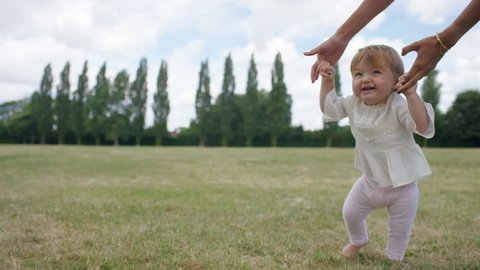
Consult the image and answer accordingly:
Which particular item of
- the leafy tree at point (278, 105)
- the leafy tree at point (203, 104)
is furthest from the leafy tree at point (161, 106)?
the leafy tree at point (278, 105)

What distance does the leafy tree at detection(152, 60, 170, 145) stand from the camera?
48.7 metres

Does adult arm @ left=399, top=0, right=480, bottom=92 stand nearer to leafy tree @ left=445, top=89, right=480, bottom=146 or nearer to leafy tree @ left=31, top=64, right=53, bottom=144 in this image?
leafy tree @ left=445, top=89, right=480, bottom=146

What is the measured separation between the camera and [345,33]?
2.57 metres

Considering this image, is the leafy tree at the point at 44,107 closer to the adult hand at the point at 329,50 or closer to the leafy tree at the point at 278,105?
the leafy tree at the point at 278,105

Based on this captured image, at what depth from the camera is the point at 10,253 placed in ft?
9.17

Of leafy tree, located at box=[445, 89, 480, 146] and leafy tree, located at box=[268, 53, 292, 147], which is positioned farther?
leafy tree, located at box=[268, 53, 292, 147]

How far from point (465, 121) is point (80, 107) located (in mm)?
44301

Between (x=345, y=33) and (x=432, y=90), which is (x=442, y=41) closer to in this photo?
(x=345, y=33)

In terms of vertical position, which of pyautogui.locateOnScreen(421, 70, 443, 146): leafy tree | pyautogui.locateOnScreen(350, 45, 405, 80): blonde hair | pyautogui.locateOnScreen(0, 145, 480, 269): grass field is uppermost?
pyautogui.locateOnScreen(421, 70, 443, 146): leafy tree

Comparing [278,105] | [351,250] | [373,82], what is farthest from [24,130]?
[373,82]

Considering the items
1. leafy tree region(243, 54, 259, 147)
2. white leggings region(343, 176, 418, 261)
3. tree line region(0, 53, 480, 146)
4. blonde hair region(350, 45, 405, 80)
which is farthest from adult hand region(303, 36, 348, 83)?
leafy tree region(243, 54, 259, 147)

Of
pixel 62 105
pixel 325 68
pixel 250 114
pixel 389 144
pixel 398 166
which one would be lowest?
pixel 398 166

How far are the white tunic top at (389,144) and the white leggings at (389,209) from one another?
0.09 meters

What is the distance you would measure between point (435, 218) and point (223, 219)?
2284 millimetres
